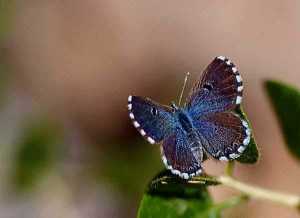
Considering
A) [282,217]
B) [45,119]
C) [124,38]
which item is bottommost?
[282,217]

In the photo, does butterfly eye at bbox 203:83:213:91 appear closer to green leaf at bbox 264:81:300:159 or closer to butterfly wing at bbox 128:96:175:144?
butterfly wing at bbox 128:96:175:144

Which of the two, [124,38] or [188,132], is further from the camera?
[124,38]

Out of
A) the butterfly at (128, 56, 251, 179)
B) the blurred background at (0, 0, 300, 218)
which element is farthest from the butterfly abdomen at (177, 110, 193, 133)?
the blurred background at (0, 0, 300, 218)

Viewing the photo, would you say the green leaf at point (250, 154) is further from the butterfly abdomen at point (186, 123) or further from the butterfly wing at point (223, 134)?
the butterfly abdomen at point (186, 123)

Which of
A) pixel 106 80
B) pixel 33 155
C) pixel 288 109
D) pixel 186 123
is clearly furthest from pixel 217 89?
pixel 106 80

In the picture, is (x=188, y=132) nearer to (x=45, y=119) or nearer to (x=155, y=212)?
(x=155, y=212)

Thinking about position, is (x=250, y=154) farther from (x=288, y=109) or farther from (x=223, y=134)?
(x=288, y=109)

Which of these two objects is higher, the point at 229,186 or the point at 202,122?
the point at 202,122

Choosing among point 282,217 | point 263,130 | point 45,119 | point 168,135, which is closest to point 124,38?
point 45,119
